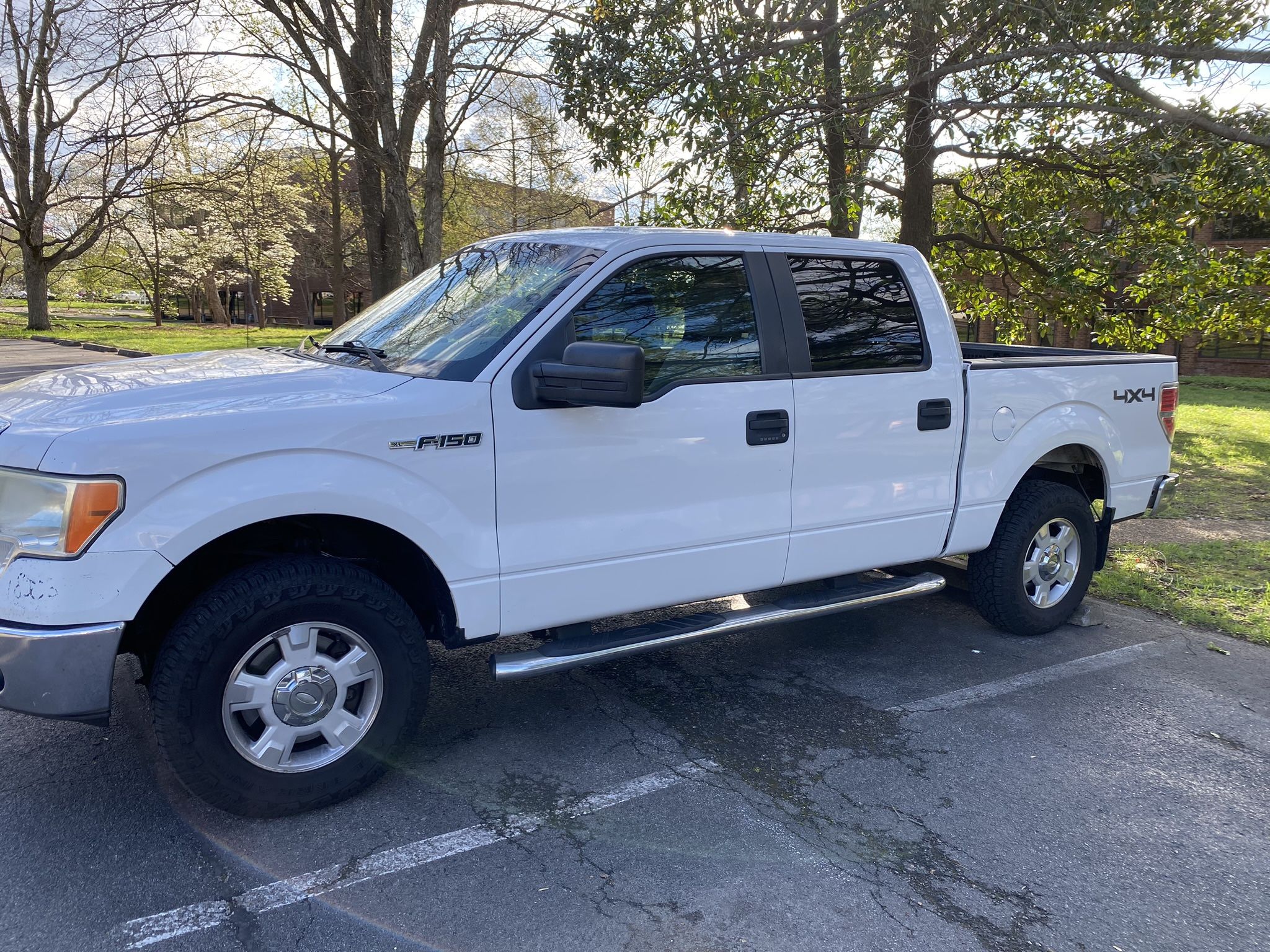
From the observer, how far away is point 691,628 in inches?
152

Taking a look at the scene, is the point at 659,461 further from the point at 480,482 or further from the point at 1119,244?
the point at 1119,244

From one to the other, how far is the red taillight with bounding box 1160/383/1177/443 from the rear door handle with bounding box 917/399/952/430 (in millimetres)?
1858

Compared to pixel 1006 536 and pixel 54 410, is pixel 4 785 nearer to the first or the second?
pixel 54 410

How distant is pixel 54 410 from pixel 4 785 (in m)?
1.46

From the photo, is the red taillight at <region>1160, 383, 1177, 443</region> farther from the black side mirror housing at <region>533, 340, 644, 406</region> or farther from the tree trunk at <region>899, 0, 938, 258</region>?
the black side mirror housing at <region>533, 340, 644, 406</region>

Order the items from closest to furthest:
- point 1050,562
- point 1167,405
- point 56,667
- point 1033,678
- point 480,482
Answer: point 56,667, point 480,482, point 1033,678, point 1050,562, point 1167,405

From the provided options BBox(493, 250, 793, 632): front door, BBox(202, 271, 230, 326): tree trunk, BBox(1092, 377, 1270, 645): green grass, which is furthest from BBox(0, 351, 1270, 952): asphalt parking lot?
BBox(202, 271, 230, 326): tree trunk

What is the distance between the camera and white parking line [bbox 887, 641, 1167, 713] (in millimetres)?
4301

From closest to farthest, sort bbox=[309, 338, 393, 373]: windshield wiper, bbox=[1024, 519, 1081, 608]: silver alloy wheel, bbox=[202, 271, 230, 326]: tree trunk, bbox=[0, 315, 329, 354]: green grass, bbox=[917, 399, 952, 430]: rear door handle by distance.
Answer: bbox=[309, 338, 393, 373]: windshield wiper
bbox=[917, 399, 952, 430]: rear door handle
bbox=[1024, 519, 1081, 608]: silver alloy wheel
bbox=[0, 315, 329, 354]: green grass
bbox=[202, 271, 230, 326]: tree trunk

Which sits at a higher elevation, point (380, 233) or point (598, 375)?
point (380, 233)

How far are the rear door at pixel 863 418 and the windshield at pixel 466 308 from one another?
1078 mm

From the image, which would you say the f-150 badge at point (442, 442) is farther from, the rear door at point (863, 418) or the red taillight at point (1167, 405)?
the red taillight at point (1167, 405)

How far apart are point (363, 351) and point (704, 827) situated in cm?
230

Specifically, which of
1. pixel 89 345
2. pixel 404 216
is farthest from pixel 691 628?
pixel 89 345
